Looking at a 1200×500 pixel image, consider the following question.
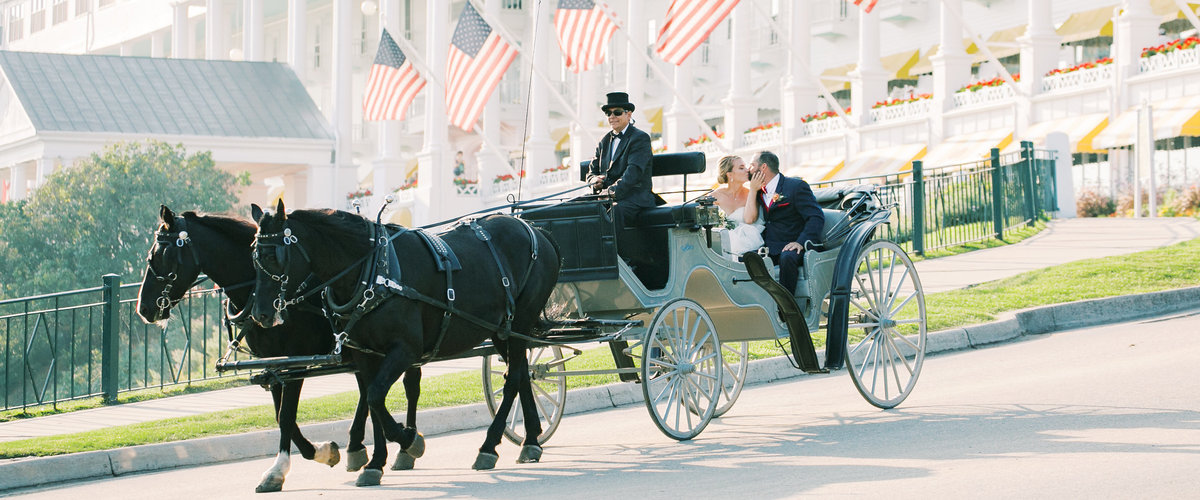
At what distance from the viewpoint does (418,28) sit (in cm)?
6306

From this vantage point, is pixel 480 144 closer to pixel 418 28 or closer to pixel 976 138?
pixel 418 28

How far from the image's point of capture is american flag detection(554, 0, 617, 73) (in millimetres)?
31969

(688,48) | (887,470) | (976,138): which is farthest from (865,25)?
(887,470)

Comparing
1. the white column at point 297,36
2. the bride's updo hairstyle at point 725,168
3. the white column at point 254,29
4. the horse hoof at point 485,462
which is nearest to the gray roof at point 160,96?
the white column at point 297,36

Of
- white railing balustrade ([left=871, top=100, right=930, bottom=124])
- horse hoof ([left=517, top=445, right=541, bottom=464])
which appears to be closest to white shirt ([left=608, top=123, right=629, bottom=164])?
horse hoof ([left=517, top=445, right=541, bottom=464])

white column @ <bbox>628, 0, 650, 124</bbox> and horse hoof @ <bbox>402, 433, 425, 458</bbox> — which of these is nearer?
horse hoof @ <bbox>402, 433, 425, 458</bbox>

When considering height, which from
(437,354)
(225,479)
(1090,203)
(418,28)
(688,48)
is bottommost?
(225,479)

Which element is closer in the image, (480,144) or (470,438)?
(470,438)

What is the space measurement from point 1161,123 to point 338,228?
23882 mm

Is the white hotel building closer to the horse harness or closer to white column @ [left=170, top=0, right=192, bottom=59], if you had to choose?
white column @ [left=170, top=0, right=192, bottom=59]

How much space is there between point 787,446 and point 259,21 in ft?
185

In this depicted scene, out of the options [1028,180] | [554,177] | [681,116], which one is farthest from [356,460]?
[554,177]

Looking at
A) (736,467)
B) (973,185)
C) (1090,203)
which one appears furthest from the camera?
(1090,203)

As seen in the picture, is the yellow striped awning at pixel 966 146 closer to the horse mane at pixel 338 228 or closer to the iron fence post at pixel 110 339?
the iron fence post at pixel 110 339
